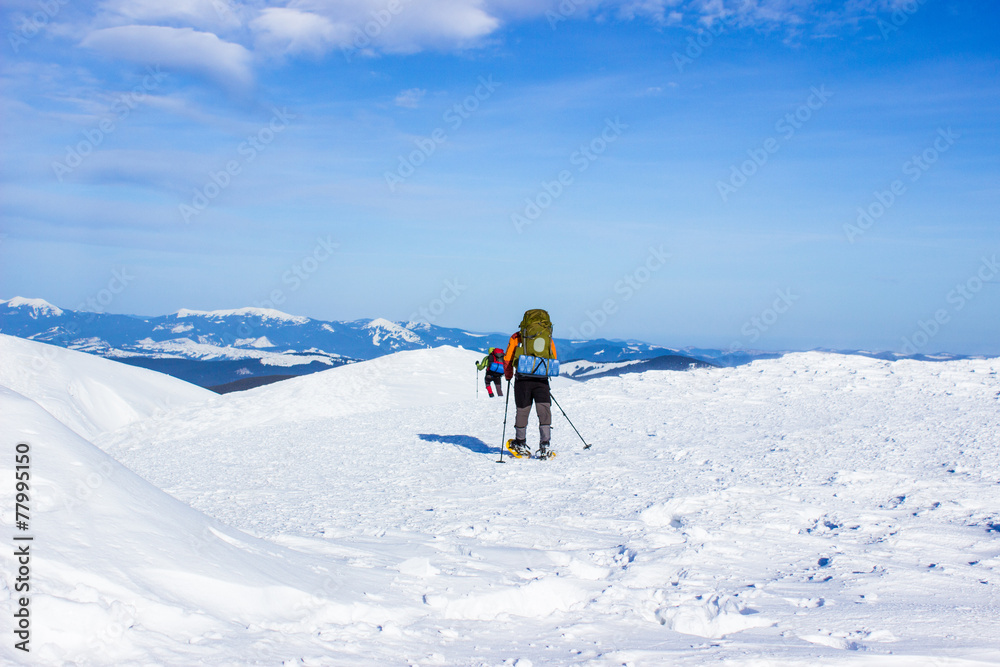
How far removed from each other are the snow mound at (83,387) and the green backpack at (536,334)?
16962 mm

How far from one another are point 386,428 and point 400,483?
17.6ft

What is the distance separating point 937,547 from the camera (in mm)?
5773

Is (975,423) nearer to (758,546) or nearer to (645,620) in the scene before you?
(758,546)

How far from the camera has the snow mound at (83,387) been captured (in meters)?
23.0

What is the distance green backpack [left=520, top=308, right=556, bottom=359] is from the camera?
401 inches

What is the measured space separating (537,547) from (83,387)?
26366 millimetres

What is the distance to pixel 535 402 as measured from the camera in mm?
10273

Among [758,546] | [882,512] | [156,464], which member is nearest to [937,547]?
[882,512]

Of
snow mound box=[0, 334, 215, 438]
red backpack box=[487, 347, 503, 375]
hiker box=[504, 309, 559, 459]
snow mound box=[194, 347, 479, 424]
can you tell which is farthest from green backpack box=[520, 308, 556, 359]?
snow mound box=[0, 334, 215, 438]

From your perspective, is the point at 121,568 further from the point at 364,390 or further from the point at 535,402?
the point at 364,390

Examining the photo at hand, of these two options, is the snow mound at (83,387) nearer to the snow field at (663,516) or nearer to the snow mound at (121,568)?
the snow field at (663,516)

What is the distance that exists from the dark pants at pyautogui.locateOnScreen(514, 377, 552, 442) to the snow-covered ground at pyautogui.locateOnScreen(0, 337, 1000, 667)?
23.2 inches

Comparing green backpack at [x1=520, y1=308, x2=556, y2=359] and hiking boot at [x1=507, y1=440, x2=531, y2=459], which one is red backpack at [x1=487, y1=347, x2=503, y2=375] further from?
hiking boot at [x1=507, y1=440, x2=531, y2=459]

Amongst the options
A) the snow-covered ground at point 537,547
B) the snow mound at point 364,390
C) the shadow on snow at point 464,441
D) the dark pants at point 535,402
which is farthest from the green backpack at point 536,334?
the snow mound at point 364,390
